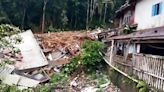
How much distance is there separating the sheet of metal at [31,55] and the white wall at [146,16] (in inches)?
315

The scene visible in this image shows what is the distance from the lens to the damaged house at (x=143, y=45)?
13.5 m

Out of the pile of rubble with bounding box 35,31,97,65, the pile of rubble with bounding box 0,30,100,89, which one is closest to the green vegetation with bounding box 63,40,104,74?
the pile of rubble with bounding box 0,30,100,89

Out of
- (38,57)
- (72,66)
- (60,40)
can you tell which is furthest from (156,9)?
(60,40)

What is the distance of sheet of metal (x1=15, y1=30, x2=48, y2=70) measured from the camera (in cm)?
2559

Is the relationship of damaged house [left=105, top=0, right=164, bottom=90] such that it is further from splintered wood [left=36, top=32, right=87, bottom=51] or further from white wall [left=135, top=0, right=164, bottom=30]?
splintered wood [left=36, top=32, right=87, bottom=51]

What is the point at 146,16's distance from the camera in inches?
802

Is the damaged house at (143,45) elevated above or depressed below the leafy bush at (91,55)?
above

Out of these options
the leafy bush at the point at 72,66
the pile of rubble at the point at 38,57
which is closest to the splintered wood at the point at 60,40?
the pile of rubble at the point at 38,57

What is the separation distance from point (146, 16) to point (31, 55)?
10.5 m

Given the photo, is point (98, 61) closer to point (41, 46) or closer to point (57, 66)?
point (57, 66)

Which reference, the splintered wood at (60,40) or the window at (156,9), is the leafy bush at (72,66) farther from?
the window at (156,9)

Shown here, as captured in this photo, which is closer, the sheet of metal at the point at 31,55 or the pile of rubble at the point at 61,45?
the sheet of metal at the point at 31,55

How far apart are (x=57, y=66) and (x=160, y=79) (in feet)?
46.0

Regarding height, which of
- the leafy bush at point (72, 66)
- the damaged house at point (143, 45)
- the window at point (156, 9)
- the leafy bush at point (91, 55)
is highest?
the window at point (156, 9)
